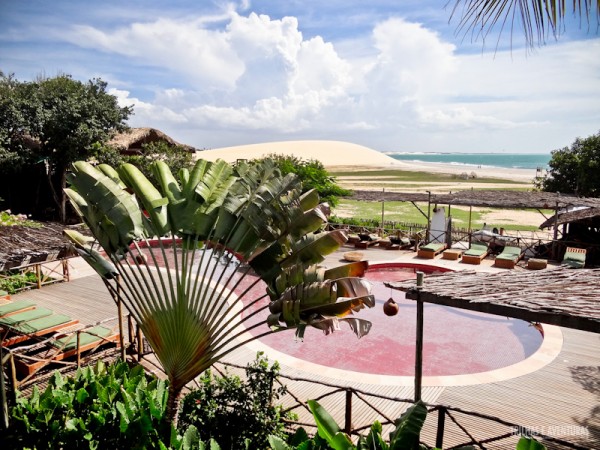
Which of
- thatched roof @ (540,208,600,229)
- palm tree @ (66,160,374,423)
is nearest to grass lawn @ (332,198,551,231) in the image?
thatched roof @ (540,208,600,229)

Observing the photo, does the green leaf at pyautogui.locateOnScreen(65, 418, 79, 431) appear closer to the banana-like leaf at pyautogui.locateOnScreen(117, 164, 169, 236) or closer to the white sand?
the banana-like leaf at pyautogui.locateOnScreen(117, 164, 169, 236)

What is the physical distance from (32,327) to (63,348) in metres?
1.51

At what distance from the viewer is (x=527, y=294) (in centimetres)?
573

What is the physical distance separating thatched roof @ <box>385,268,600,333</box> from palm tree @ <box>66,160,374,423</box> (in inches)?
52.5

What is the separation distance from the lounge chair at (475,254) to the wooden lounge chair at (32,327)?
15496 mm

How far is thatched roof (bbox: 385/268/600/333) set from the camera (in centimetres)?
504

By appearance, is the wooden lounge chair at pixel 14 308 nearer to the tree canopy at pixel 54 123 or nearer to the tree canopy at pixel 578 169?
the tree canopy at pixel 54 123

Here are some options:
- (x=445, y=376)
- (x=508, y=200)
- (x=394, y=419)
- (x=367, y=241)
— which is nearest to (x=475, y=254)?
(x=508, y=200)

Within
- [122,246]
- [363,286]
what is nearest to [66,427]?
[122,246]

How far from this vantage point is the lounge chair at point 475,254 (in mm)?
18531

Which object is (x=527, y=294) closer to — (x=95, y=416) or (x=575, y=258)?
(x=95, y=416)

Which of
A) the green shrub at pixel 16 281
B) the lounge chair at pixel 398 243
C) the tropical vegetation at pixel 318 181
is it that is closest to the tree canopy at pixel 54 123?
the green shrub at pixel 16 281

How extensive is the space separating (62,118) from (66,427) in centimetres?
1984

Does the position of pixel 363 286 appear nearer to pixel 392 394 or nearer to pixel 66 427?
pixel 392 394
